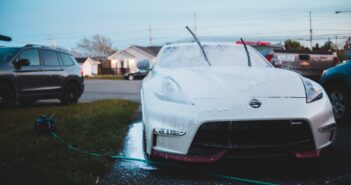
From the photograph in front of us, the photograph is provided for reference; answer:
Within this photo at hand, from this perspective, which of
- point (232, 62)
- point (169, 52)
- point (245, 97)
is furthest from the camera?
point (169, 52)

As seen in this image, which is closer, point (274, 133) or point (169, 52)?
point (274, 133)

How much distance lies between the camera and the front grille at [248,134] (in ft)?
10.8

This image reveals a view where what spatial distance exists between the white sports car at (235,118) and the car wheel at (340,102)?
8.39 ft

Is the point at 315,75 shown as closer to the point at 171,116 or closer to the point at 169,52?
the point at 169,52

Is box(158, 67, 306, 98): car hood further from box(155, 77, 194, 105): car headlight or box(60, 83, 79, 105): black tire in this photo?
box(60, 83, 79, 105): black tire

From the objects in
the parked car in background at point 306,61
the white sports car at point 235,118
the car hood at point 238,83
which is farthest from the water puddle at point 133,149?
the parked car in background at point 306,61

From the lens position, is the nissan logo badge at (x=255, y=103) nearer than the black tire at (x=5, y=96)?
Yes

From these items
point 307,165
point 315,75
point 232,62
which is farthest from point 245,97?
point 315,75

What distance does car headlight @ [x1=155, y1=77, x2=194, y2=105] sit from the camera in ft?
11.8

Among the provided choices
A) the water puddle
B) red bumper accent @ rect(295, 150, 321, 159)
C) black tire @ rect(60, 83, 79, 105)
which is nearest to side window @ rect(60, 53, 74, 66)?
black tire @ rect(60, 83, 79, 105)

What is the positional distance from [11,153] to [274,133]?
2.90 metres

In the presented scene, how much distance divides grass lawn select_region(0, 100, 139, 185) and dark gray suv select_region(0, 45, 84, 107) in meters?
1.65

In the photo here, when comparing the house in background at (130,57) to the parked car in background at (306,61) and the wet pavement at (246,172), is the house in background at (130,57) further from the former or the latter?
the wet pavement at (246,172)

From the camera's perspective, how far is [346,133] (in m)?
5.53
